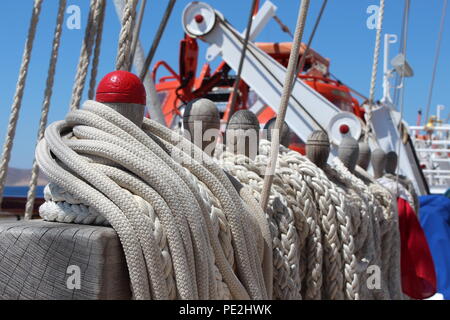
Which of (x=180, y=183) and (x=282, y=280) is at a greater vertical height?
(x=180, y=183)

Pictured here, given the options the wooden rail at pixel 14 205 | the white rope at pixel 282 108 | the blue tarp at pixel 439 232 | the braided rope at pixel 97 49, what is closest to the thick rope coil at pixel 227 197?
the white rope at pixel 282 108

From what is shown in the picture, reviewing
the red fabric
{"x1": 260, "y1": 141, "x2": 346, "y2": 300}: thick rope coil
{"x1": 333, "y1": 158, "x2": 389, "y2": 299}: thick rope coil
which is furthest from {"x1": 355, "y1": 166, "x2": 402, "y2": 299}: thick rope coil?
{"x1": 260, "y1": 141, "x2": 346, "y2": 300}: thick rope coil

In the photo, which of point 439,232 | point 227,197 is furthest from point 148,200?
point 439,232

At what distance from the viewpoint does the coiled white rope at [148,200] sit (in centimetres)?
86

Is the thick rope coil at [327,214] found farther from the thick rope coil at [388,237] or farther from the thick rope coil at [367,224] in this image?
the thick rope coil at [388,237]

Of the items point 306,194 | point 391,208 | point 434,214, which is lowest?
point 434,214

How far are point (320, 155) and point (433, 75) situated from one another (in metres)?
→ 5.51

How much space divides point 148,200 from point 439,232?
2656 millimetres

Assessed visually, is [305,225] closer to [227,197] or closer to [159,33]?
[227,197]

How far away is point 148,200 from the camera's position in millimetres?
907

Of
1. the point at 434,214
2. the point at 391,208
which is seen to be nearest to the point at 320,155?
the point at 391,208

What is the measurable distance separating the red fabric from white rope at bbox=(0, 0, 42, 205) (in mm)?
1566

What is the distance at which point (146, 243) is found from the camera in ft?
2.79
